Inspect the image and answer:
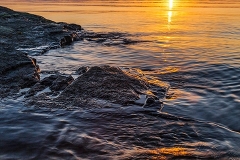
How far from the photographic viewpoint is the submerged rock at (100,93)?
24.0 feet

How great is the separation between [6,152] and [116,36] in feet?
60.6

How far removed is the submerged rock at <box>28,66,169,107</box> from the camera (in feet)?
24.0

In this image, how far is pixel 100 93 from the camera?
771cm

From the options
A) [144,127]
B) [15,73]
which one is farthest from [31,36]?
[144,127]

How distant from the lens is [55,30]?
21.4 meters

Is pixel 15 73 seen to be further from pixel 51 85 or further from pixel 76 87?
pixel 76 87

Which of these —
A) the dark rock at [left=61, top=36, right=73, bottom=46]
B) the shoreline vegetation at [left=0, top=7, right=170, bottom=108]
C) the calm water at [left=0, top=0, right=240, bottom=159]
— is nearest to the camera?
the calm water at [left=0, top=0, right=240, bottom=159]

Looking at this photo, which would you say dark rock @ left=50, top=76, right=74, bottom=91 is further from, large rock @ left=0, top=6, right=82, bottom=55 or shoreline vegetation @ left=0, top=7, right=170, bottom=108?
large rock @ left=0, top=6, right=82, bottom=55

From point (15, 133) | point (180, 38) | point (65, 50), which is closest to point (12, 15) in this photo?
point (65, 50)

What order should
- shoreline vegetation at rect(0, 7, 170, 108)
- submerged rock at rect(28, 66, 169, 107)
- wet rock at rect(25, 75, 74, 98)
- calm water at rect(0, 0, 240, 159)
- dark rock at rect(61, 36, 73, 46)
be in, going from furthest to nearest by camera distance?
1. dark rock at rect(61, 36, 73, 46)
2. wet rock at rect(25, 75, 74, 98)
3. shoreline vegetation at rect(0, 7, 170, 108)
4. submerged rock at rect(28, 66, 169, 107)
5. calm water at rect(0, 0, 240, 159)

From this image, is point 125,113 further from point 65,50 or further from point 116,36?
point 116,36

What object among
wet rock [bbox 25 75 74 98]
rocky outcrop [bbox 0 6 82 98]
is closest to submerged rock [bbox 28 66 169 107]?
wet rock [bbox 25 75 74 98]

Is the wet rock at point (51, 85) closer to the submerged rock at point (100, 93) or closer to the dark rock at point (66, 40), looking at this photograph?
the submerged rock at point (100, 93)

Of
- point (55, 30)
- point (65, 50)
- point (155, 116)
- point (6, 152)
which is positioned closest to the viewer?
point (6, 152)
